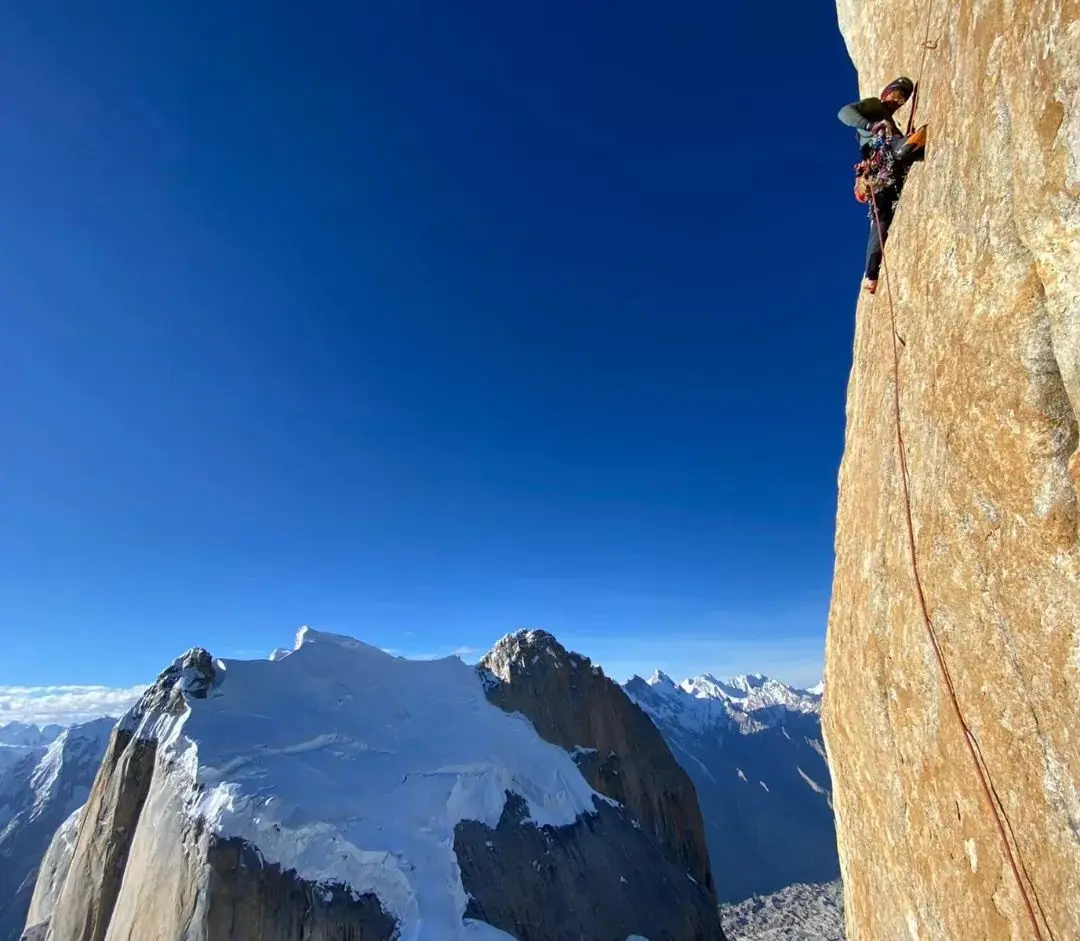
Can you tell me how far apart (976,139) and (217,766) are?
49.5 meters

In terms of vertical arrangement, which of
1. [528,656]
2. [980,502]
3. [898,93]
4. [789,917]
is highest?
[528,656]

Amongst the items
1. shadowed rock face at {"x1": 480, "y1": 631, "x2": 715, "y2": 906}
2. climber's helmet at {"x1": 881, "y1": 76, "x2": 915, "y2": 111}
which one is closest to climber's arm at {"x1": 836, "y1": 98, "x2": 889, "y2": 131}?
climber's helmet at {"x1": 881, "y1": 76, "x2": 915, "y2": 111}

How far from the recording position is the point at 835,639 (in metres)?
9.68

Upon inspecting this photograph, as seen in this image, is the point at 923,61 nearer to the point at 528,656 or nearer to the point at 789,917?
the point at 528,656

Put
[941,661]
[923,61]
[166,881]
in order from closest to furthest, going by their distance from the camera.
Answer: [941,661]
[923,61]
[166,881]

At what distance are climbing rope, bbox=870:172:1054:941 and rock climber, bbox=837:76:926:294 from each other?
0.38 ft

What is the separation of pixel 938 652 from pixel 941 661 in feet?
0.30

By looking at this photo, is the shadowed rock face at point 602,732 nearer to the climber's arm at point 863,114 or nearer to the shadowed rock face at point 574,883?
the shadowed rock face at point 574,883

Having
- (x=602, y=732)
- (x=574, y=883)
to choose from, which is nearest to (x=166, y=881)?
(x=574, y=883)

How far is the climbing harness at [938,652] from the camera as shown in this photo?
4.75 meters

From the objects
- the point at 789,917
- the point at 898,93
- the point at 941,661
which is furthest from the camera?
the point at 789,917

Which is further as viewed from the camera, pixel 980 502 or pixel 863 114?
pixel 863 114

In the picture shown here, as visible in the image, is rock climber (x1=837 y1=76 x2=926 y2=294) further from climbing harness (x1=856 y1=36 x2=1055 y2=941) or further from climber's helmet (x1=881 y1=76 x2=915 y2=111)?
climbing harness (x1=856 y1=36 x2=1055 y2=941)

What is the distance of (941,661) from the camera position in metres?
5.95
